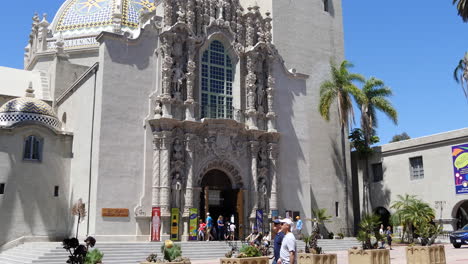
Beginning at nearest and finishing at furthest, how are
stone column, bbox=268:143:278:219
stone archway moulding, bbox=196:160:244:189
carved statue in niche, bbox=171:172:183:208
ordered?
carved statue in niche, bbox=171:172:183:208
stone archway moulding, bbox=196:160:244:189
stone column, bbox=268:143:278:219

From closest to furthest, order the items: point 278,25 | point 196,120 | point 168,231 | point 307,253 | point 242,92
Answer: point 307,253, point 168,231, point 196,120, point 242,92, point 278,25

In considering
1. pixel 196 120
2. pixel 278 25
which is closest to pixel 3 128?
pixel 196 120

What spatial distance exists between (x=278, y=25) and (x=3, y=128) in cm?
2088

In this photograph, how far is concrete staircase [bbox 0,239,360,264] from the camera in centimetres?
2154

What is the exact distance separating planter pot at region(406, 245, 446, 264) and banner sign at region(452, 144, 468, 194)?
18.1 m

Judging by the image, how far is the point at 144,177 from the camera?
91.4ft

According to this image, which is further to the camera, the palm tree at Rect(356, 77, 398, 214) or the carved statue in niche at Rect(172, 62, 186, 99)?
the palm tree at Rect(356, 77, 398, 214)

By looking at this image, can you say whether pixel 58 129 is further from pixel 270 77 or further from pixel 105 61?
pixel 270 77

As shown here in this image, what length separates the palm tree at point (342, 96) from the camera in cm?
3788

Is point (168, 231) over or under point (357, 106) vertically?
under

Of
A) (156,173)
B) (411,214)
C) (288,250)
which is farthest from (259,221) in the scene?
(288,250)

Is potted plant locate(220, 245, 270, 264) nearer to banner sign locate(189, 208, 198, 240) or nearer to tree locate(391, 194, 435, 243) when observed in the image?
banner sign locate(189, 208, 198, 240)

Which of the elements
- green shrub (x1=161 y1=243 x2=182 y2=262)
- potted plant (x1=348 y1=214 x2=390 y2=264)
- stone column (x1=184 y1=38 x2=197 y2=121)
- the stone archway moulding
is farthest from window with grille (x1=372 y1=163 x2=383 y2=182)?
green shrub (x1=161 y1=243 x2=182 y2=262)

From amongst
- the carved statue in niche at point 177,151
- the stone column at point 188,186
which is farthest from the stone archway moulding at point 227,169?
the carved statue in niche at point 177,151
